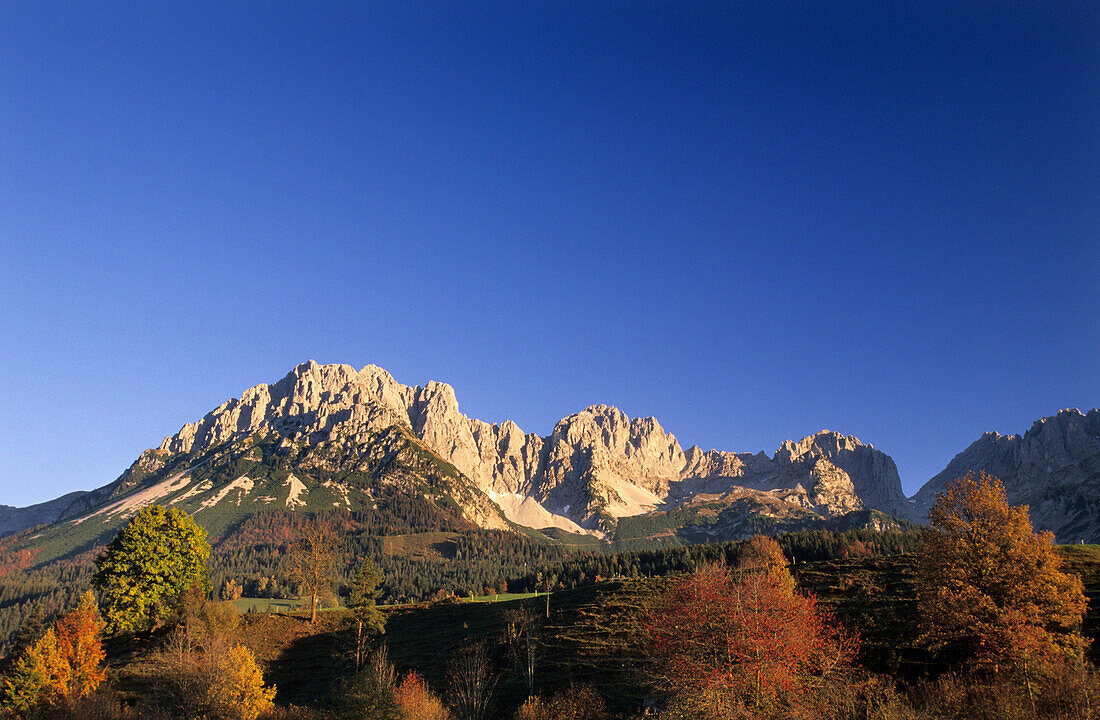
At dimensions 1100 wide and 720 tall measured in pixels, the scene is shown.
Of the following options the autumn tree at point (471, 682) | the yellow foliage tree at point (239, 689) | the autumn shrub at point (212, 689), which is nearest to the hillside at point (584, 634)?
the autumn tree at point (471, 682)

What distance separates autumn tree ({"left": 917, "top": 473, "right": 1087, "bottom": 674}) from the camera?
41.1m

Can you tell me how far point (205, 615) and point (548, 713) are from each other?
5173cm

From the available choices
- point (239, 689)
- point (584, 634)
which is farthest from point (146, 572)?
point (584, 634)

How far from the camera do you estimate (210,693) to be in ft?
172

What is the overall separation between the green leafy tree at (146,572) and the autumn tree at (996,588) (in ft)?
276

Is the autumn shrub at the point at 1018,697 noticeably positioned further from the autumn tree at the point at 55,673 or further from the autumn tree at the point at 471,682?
the autumn tree at the point at 55,673

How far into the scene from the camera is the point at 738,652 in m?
31.8

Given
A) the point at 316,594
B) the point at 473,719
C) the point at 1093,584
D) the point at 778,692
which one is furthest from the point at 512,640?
the point at 1093,584

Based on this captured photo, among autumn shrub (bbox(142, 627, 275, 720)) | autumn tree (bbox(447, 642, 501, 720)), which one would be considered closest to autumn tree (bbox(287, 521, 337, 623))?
autumn tree (bbox(447, 642, 501, 720))

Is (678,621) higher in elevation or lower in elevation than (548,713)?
higher

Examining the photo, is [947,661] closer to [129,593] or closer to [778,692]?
[778,692]

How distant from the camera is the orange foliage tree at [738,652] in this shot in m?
30.7

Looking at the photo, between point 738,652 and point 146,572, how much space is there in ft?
269

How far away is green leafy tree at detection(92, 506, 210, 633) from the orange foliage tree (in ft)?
237
